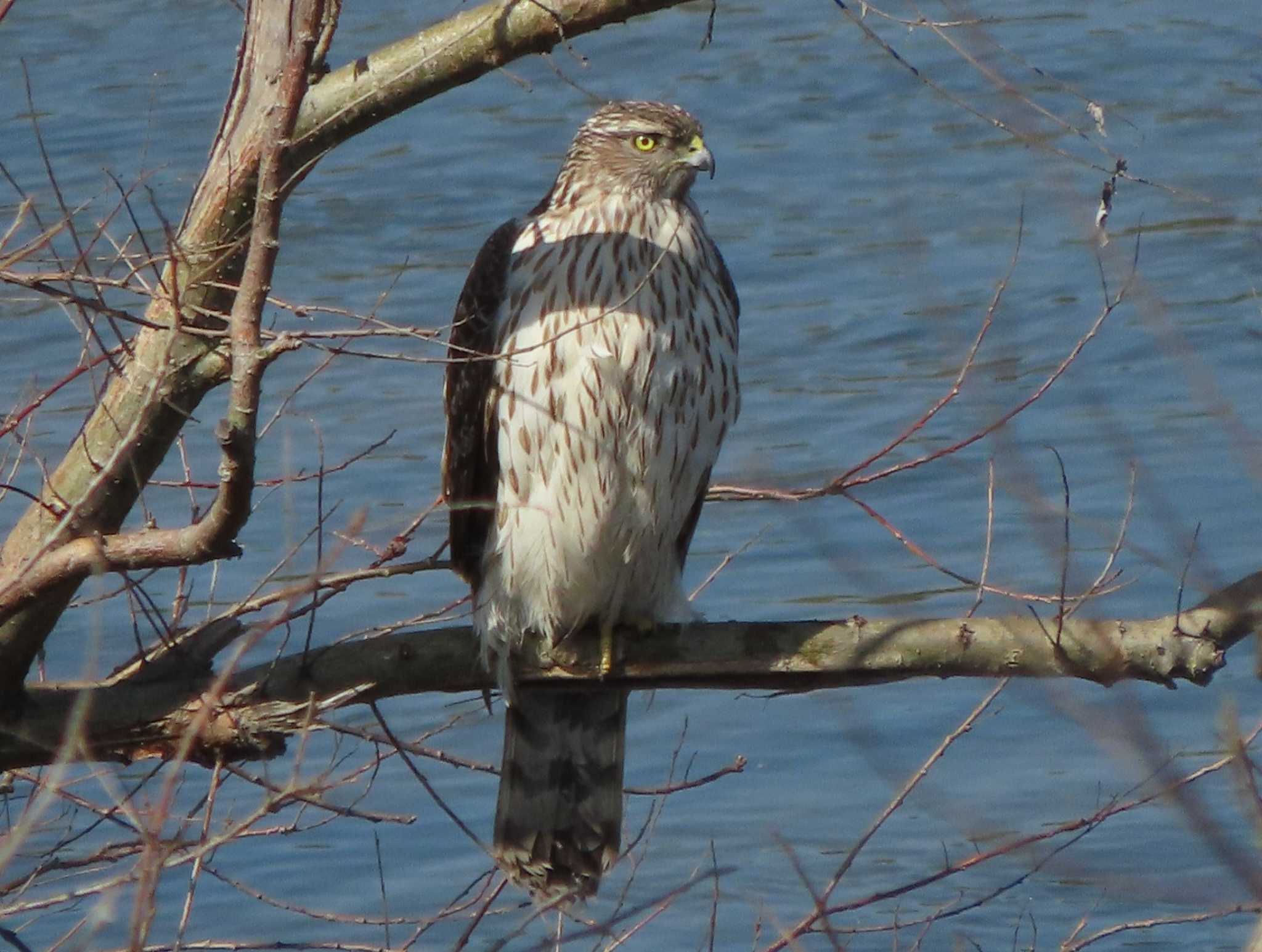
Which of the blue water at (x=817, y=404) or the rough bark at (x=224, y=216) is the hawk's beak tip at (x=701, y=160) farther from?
the rough bark at (x=224, y=216)

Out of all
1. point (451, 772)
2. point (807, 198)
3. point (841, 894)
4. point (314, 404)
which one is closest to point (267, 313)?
point (314, 404)

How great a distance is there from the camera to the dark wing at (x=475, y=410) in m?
4.85

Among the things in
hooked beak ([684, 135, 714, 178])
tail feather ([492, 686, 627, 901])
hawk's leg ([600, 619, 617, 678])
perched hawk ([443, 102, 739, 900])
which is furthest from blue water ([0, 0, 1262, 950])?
hawk's leg ([600, 619, 617, 678])

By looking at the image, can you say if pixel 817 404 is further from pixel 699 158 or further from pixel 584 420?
pixel 584 420

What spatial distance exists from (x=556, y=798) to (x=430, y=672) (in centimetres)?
A: 94

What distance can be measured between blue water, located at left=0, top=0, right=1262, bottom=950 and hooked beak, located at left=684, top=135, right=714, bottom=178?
38 centimetres

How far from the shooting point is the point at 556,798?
529cm

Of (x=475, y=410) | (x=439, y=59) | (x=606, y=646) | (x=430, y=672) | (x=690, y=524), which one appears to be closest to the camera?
(x=439, y=59)

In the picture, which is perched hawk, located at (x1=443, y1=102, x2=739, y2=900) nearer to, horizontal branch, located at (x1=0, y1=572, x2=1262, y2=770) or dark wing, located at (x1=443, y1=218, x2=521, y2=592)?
dark wing, located at (x1=443, y1=218, x2=521, y2=592)

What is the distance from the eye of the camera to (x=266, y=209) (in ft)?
10.9

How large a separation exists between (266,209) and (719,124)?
11.7 metres

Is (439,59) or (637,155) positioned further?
(637,155)

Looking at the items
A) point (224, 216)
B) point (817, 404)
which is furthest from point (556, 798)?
point (817, 404)

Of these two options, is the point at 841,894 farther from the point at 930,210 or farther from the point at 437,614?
the point at 930,210
